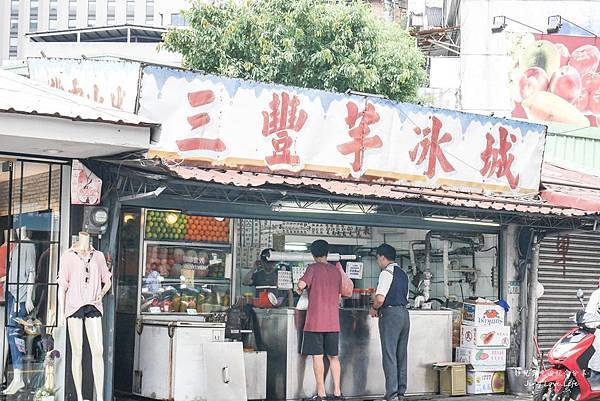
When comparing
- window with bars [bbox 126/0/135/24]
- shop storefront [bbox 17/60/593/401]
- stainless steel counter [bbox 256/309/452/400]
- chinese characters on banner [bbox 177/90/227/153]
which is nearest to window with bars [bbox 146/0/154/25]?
window with bars [bbox 126/0/135/24]

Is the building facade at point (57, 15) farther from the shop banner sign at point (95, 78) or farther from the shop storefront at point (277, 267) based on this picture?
the shop banner sign at point (95, 78)

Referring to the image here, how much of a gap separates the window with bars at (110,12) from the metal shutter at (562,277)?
103180 mm

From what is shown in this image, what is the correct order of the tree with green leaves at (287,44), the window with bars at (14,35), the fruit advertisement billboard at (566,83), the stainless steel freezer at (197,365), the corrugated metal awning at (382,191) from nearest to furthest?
the corrugated metal awning at (382,191) < the stainless steel freezer at (197,365) < the fruit advertisement billboard at (566,83) < the tree with green leaves at (287,44) < the window with bars at (14,35)

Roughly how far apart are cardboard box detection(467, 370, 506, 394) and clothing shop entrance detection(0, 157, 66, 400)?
5700 mm

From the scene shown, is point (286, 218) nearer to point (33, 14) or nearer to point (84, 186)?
point (84, 186)

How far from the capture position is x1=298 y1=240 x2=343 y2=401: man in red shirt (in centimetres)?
1086

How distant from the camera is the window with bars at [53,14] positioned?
375ft

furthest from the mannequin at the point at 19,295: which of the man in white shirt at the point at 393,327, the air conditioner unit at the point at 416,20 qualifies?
the air conditioner unit at the point at 416,20

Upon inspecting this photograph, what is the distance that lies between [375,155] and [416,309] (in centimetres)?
216

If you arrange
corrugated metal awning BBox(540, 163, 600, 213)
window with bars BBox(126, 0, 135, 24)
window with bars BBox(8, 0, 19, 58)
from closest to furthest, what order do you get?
corrugated metal awning BBox(540, 163, 600, 213)
window with bars BBox(126, 0, 135, 24)
window with bars BBox(8, 0, 19, 58)

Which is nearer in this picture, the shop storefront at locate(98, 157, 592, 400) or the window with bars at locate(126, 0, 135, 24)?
the shop storefront at locate(98, 157, 592, 400)

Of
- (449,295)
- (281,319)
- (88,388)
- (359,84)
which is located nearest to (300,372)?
(281,319)

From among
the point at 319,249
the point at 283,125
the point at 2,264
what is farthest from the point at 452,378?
the point at 2,264

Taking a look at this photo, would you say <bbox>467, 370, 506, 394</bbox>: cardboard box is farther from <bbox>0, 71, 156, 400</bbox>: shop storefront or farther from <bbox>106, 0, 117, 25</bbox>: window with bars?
<bbox>106, 0, 117, 25</bbox>: window with bars
